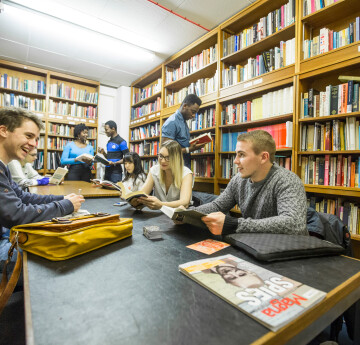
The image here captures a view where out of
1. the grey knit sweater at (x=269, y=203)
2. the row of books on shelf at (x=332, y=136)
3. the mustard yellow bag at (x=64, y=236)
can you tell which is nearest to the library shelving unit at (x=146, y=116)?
the row of books on shelf at (x=332, y=136)

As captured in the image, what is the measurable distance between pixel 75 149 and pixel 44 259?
316 cm

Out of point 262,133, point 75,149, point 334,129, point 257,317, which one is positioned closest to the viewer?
point 257,317

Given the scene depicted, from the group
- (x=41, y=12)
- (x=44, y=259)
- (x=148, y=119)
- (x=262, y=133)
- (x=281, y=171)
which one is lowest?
(x=44, y=259)

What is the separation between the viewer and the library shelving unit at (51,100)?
170 inches

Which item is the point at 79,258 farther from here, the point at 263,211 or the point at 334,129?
the point at 334,129

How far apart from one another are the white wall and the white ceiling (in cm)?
91

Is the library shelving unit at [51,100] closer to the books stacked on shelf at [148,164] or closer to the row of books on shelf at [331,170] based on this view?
the books stacked on shelf at [148,164]

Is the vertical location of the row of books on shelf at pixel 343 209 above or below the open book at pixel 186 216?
below

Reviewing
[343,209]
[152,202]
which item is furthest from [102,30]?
[343,209]

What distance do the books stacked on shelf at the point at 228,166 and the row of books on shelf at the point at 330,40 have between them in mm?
1331

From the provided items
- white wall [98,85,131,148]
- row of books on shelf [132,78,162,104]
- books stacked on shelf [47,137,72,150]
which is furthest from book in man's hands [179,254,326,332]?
Result: white wall [98,85,131,148]

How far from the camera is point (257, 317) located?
1.41ft

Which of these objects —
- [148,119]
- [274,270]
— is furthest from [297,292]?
[148,119]

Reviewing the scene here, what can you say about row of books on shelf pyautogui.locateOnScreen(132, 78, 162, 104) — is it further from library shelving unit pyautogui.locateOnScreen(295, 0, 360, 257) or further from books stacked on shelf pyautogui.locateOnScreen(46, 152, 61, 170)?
library shelving unit pyautogui.locateOnScreen(295, 0, 360, 257)
